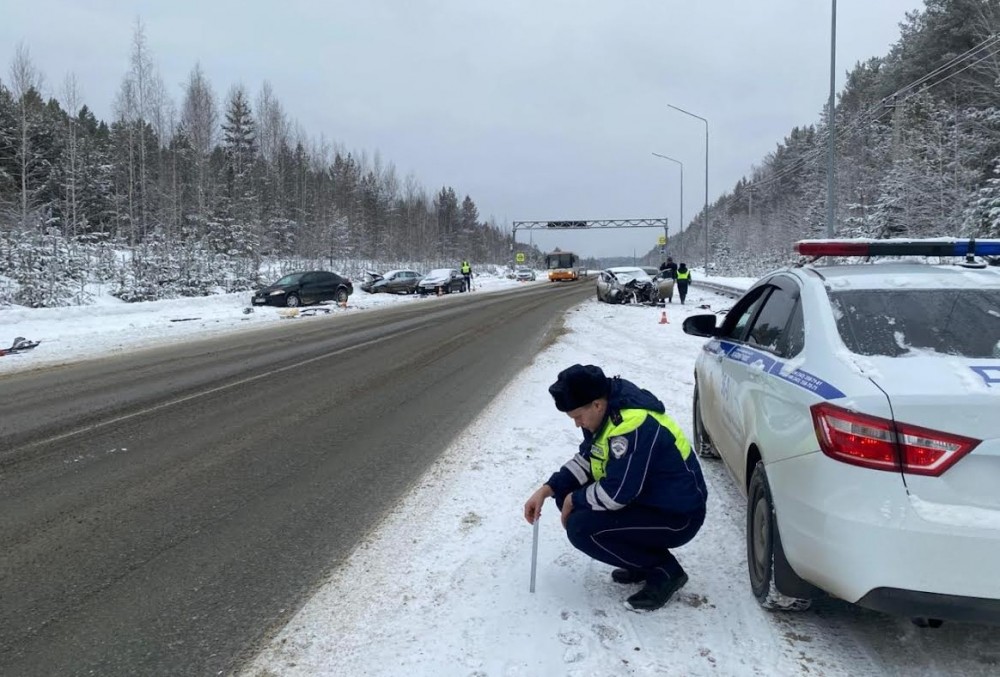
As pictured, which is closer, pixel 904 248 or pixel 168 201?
pixel 904 248

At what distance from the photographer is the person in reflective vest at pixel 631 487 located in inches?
122

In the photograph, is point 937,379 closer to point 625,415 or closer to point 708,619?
point 625,415

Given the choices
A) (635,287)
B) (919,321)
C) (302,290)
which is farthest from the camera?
(302,290)

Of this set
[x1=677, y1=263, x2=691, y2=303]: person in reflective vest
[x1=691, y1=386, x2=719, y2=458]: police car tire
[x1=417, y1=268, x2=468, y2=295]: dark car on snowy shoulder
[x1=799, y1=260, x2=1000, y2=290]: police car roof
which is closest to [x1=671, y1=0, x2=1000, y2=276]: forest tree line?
[x1=677, y1=263, x2=691, y2=303]: person in reflective vest

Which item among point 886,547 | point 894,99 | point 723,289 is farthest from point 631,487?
point 894,99

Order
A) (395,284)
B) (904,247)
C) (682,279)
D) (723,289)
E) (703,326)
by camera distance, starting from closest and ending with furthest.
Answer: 1. (904,247)
2. (703,326)
3. (682,279)
4. (723,289)
5. (395,284)

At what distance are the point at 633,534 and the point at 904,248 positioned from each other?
7.55 feet

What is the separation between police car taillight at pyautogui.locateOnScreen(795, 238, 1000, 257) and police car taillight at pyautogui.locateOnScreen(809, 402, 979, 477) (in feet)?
5.88

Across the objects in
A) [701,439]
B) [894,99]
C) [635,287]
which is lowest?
[701,439]

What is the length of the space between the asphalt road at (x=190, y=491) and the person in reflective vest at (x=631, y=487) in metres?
1.64

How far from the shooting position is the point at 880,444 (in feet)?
7.80

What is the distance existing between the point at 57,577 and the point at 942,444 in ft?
14.5

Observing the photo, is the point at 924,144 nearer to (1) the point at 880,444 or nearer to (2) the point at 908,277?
(2) the point at 908,277

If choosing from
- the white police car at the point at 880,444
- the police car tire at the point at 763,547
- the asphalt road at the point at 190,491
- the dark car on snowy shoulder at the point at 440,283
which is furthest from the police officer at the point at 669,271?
the police car tire at the point at 763,547
